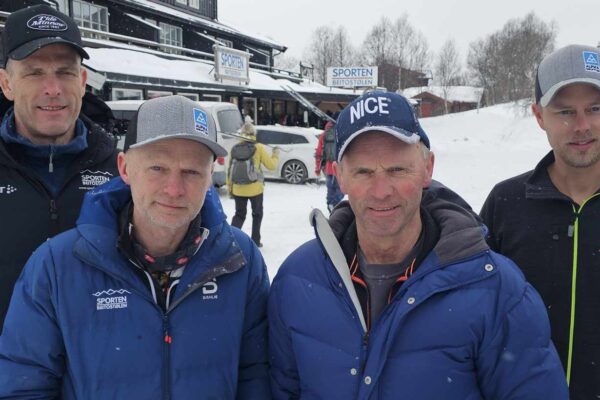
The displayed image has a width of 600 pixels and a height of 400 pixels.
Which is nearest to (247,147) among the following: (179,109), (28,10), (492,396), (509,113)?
(28,10)

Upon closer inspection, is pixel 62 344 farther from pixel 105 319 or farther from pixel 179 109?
pixel 179 109

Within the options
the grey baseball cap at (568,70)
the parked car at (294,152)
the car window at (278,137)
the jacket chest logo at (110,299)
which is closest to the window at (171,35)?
the car window at (278,137)

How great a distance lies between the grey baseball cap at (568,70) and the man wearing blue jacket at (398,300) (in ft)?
2.67

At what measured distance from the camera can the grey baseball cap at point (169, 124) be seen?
72.6 inches

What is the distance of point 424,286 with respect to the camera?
169cm

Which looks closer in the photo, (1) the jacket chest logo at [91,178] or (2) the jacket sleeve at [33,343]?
(2) the jacket sleeve at [33,343]

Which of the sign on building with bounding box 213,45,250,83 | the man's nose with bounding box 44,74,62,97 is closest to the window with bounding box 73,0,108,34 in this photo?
the sign on building with bounding box 213,45,250,83

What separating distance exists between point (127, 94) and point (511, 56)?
1955 inches

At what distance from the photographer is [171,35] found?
26.8 meters

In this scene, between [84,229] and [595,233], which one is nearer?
[84,229]

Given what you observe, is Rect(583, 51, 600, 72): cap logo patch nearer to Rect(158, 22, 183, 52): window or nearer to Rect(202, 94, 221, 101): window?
Rect(202, 94, 221, 101): window

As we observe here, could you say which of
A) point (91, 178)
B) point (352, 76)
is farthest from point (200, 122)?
point (352, 76)

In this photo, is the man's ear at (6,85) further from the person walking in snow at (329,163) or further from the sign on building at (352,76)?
the sign on building at (352,76)

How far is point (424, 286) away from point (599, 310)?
1.04 meters
